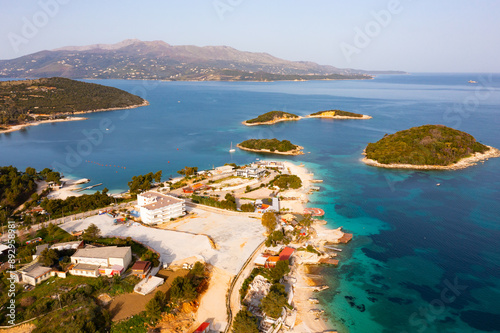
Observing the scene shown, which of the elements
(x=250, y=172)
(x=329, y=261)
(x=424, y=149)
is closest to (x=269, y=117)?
(x=424, y=149)

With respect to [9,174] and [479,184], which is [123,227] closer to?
[9,174]

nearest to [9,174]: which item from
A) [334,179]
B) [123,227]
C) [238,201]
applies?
[123,227]

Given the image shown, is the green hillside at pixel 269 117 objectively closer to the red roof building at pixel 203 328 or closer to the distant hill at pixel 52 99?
the distant hill at pixel 52 99

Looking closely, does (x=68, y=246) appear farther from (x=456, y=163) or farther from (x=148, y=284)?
(x=456, y=163)

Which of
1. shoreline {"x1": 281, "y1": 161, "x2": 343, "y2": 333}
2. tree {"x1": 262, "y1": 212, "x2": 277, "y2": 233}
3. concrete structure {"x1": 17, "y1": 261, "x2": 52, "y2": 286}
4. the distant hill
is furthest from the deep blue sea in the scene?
concrete structure {"x1": 17, "y1": 261, "x2": 52, "y2": 286}

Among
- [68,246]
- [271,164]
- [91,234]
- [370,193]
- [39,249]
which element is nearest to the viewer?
[39,249]

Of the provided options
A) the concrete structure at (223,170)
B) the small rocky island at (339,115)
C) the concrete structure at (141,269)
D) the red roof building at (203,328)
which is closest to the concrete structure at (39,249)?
the concrete structure at (141,269)
